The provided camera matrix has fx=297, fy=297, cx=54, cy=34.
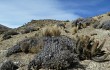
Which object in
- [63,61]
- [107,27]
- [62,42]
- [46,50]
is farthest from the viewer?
[107,27]

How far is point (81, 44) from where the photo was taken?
13.2 meters

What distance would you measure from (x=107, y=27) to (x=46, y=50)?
8.93 metres

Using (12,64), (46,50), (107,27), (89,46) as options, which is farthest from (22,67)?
(107,27)

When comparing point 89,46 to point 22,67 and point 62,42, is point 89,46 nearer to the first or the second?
point 62,42

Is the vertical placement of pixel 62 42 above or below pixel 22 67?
above

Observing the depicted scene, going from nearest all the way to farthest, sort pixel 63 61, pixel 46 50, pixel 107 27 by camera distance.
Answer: pixel 63 61, pixel 46 50, pixel 107 27

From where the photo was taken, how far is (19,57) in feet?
47.2

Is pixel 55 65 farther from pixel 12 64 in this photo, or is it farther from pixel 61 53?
pixel 12 64

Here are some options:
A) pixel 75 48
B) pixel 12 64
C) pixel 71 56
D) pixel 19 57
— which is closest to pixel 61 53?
pixel 71 56

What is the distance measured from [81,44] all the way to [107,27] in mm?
7861

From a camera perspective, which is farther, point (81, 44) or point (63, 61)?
point (81, 44)

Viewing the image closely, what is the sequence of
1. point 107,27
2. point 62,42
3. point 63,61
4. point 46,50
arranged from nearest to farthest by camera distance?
point 63,61 < point 46,50 < point 62,42 < point 107,27

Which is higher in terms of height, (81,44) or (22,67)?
(81,44)

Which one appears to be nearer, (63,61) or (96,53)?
(63,61)
